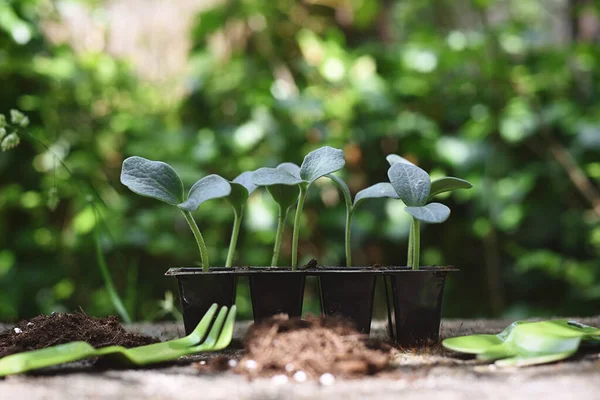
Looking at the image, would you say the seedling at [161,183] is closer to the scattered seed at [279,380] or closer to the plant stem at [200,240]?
the plant stem at [200,240]

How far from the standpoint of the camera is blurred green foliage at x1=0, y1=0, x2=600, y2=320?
6.77ft

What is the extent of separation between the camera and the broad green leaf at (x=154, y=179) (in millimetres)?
839

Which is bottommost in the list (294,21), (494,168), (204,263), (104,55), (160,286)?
(160,286)

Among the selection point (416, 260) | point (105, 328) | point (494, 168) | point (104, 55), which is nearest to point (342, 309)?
point (416, 260)

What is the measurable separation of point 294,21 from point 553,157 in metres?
1.30

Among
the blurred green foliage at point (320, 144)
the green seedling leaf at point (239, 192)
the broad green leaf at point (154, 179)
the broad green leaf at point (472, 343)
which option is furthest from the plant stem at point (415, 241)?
the blurred green foliage at point (320, 144)

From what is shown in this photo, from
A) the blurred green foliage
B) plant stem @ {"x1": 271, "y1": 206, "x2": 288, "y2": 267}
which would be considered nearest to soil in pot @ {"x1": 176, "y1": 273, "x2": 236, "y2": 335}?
plant stem @ {"x1": 271, "y1": 206, "x2": 288, "y2": 267}

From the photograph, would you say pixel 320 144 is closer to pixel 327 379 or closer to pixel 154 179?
pixel 154 179

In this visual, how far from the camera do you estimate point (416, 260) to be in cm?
92

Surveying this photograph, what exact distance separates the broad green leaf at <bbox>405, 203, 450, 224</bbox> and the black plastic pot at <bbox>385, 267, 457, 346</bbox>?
0.36 feet

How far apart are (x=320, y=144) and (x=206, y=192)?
48.9 inches

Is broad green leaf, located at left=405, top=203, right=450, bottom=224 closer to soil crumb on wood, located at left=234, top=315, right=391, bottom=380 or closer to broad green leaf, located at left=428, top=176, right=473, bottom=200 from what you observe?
broad green leaf, located at left=428, top=176, right=473, bottom=200

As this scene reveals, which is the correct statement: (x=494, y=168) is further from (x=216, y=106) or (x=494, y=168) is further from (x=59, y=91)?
(x=59, y=91)

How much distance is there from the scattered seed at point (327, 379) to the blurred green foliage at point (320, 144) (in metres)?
1.33
